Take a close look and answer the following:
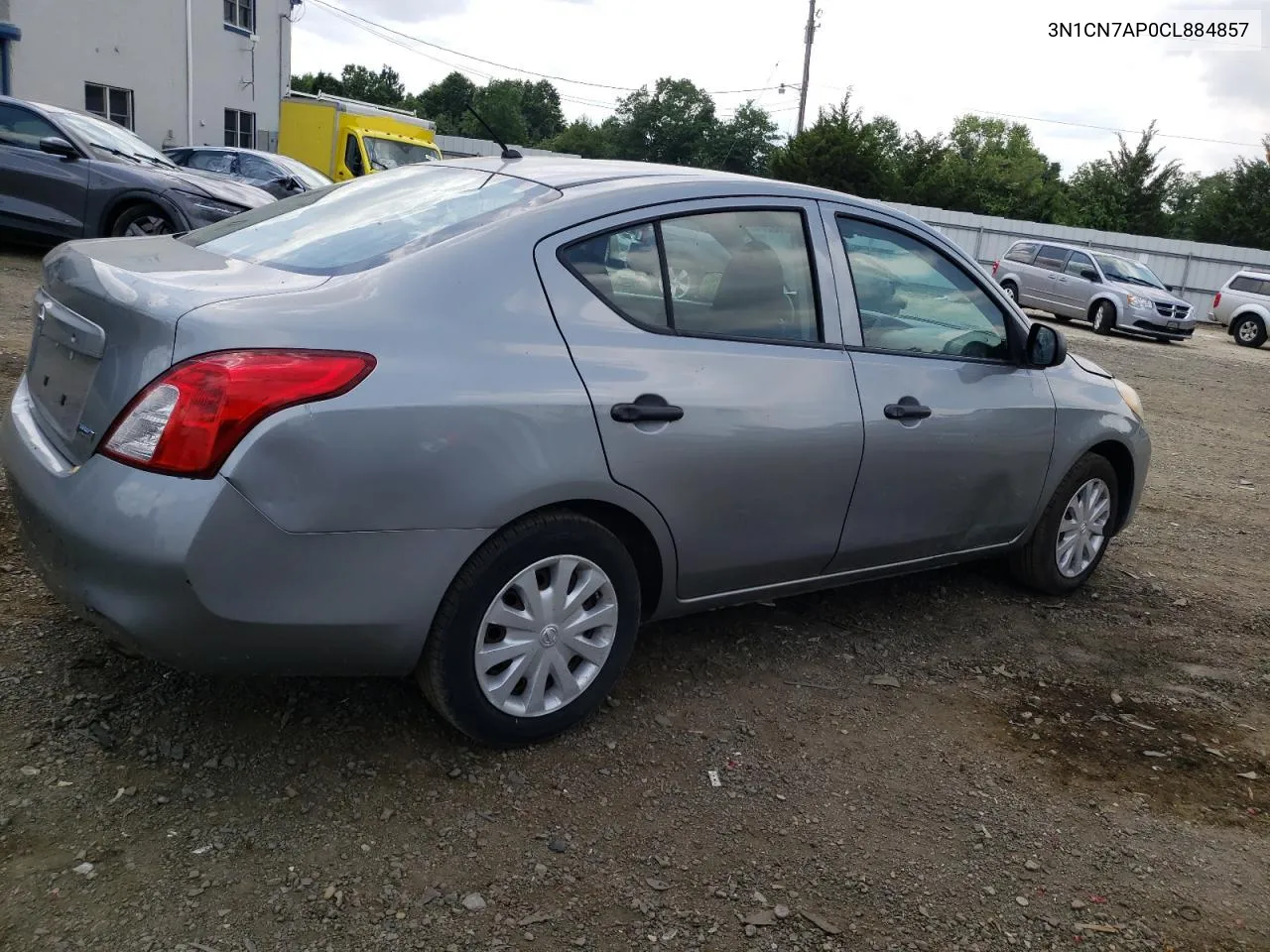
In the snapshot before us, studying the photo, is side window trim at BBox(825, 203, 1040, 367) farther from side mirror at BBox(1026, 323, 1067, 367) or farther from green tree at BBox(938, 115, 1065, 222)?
green tree at BBox(938, 115, 1065, 222)


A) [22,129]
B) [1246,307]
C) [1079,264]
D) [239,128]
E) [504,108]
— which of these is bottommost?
[1246,307]

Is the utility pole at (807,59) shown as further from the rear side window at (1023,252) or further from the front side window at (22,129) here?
the front side window at (22,129)

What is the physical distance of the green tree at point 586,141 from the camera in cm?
7838

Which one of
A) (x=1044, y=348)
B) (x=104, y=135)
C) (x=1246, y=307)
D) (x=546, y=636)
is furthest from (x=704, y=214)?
(x=1246, y=307)

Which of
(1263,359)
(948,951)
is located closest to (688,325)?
(948,951)

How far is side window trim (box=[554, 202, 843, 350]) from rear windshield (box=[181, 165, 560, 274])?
207 mm

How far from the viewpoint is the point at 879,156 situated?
40.9 meters

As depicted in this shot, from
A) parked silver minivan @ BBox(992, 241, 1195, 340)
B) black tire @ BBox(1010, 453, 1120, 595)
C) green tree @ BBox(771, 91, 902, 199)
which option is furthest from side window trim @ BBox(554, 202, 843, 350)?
green tree @ BBox(771, 91, 902, 199)

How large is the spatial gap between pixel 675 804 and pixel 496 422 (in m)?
1.16

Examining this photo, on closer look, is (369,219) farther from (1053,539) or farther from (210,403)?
(1053,539)

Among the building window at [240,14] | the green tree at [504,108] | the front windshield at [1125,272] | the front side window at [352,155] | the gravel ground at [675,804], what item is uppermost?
the green tree at [504,108]

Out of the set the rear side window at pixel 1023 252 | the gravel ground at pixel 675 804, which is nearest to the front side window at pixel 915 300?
the gravel ground at pixel 675 804

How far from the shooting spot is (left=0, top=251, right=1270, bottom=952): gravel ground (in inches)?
101

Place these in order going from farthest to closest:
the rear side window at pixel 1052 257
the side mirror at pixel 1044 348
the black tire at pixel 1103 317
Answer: the rear side window at pixel 1052 257 < the black tire at pixel 1103 317 < the side mirror at pixel 1044 348
